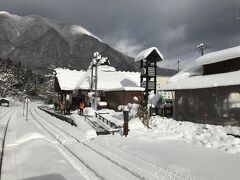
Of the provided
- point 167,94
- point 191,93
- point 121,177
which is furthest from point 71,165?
point 167,94

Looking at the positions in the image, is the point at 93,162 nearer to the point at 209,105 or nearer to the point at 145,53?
the point at 209,105

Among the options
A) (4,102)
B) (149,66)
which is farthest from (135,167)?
(4,102)

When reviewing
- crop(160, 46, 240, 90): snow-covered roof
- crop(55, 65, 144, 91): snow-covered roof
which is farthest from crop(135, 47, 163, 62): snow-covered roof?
crop(55, 65, 144, 91): snow-covered roof

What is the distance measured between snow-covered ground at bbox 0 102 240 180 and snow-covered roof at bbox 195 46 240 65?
22.7 feet

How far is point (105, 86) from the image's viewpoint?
5172cm

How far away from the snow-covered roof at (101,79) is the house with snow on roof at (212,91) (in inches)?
836

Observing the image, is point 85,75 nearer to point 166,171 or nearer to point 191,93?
point 191,93

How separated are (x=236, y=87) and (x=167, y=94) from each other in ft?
203

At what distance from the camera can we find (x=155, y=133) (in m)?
20.7

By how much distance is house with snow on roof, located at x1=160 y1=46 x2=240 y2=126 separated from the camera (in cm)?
2250

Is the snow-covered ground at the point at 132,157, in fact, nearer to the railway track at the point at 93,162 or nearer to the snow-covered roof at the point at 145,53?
the railway track at the point at 93,162

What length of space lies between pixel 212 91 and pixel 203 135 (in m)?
6.06

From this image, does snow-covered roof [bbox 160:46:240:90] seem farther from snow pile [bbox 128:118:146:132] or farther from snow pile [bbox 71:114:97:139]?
snow pile [bbox 71:114:97:139]

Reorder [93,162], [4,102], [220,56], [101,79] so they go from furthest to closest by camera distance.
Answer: [4,102], [101,79], [220,56], [93,162]
